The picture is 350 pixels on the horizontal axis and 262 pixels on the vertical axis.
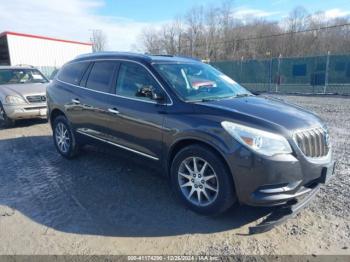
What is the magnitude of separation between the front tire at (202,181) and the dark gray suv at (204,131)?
0.01 metres

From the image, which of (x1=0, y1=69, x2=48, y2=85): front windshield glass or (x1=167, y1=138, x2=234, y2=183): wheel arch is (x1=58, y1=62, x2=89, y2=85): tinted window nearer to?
(x1=167, y1=138, x2=234, y2=183): wheel arch

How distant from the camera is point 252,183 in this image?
289 centimetres

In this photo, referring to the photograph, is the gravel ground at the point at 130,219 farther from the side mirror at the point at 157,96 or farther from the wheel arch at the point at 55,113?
the wheel arch at the point at 55,113

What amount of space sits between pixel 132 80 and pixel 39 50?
26.7 metres

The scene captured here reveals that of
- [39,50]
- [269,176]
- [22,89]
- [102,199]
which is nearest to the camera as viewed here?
[269,176]

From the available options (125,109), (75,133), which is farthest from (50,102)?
(125,109)

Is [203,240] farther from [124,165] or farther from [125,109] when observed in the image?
[124,165]

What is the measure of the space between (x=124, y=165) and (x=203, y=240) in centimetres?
240

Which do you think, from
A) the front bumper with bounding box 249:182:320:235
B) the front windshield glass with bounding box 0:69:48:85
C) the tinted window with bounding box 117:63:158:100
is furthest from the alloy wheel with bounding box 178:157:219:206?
the front windshield glass with bounding box 0:69:48:85

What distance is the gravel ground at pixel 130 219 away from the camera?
9.39 ft

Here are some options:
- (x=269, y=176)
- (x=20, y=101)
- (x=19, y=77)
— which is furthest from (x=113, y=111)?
(x=19, y=77)

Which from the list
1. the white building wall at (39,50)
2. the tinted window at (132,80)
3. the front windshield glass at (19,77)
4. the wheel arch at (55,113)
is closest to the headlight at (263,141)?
the tinted window at (132,80)

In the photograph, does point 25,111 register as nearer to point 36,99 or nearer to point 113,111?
point 36,99

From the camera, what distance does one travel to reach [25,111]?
26.9ft
